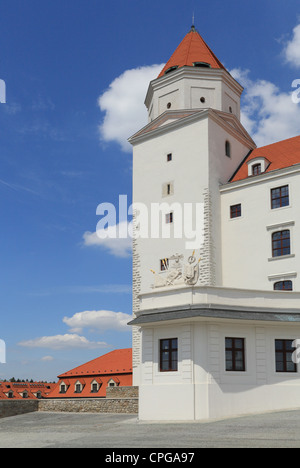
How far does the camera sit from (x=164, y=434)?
1823 centimetres

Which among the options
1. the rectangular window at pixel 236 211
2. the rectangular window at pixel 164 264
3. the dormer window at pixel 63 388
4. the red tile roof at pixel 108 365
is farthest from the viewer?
the dormer window at pixel 63 388

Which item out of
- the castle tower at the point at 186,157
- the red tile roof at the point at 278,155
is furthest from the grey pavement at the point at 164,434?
the red tile roof at the point at 278,155

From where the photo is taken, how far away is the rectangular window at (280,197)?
110 ft

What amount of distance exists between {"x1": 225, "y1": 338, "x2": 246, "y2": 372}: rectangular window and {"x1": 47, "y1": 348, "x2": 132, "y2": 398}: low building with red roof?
24427 mm

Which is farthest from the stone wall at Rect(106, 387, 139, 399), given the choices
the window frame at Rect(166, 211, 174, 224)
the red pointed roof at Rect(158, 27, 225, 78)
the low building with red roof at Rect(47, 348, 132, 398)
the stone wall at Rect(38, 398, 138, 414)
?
the red pointed roof at Rect(158, 27, 225, 78)

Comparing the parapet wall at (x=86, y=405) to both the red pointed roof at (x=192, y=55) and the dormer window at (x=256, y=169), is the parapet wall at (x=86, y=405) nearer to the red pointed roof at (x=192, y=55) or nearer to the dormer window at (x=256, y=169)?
the dormer window at (x=256, y=169)

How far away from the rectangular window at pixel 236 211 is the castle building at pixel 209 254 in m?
0.07

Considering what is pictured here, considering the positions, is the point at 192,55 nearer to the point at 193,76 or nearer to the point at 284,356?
the point at 193,76

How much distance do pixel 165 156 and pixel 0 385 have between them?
3086cm

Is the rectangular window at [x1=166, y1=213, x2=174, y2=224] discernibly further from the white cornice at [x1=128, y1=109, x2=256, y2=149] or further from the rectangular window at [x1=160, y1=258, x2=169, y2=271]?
the white cornice at [x1=128, y1=109, x2=256, y2=149]

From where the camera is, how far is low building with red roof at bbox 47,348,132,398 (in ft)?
156

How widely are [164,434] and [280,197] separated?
19.4 metres
